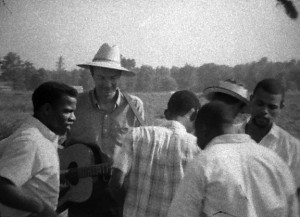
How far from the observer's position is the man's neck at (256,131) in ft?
9.05

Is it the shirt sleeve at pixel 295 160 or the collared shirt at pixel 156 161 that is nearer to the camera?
the collared shirt at pixel 156 161

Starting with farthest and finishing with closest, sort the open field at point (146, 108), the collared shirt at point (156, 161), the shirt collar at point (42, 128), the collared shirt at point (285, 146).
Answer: the open field at point (146, 108) < the collared shirt at point (285, 146) < the collared shirt at point (156, 161) < the shirt collar at point (42, 128)

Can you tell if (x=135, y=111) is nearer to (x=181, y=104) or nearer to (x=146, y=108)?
(x=181, y=104)

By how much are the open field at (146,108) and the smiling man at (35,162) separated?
2.57m

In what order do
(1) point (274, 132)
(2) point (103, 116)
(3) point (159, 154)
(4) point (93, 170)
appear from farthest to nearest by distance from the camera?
(2) point (103, 116), (4) point (93, 170), (1) point (274, 132), (3) point (159, 154)

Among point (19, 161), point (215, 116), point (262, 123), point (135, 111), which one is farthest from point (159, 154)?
point (135, 111)

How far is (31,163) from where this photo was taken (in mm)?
1685

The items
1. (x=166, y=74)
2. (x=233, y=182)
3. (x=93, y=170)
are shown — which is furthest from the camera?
(x=166, y=74)

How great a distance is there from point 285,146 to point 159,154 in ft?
3.50

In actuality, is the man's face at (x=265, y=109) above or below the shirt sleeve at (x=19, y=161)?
above

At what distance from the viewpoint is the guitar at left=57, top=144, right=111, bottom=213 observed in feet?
10.4

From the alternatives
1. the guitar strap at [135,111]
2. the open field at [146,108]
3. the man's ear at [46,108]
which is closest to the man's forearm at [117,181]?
the man's ear at [46,108]

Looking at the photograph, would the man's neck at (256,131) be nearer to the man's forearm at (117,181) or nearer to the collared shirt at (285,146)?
the collared shirt at (285,146)

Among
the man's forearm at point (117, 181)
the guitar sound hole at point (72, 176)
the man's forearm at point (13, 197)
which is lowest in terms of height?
the guitar sound hole at point (72, 176)
